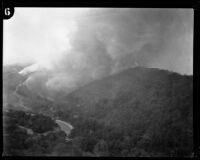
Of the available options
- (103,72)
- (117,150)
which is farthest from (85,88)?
(117,150)

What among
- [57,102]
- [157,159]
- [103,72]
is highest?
[103,72]

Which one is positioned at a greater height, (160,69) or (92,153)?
(160,69)

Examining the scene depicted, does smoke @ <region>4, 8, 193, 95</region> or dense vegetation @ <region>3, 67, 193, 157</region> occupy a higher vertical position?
smoke @ <region>4, 8, 193, 95</region>

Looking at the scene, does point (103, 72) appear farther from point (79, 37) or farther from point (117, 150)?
point (117, 150)

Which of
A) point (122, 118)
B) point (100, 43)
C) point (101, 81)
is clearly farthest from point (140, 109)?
point (100, 43)

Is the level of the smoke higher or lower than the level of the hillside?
higher
